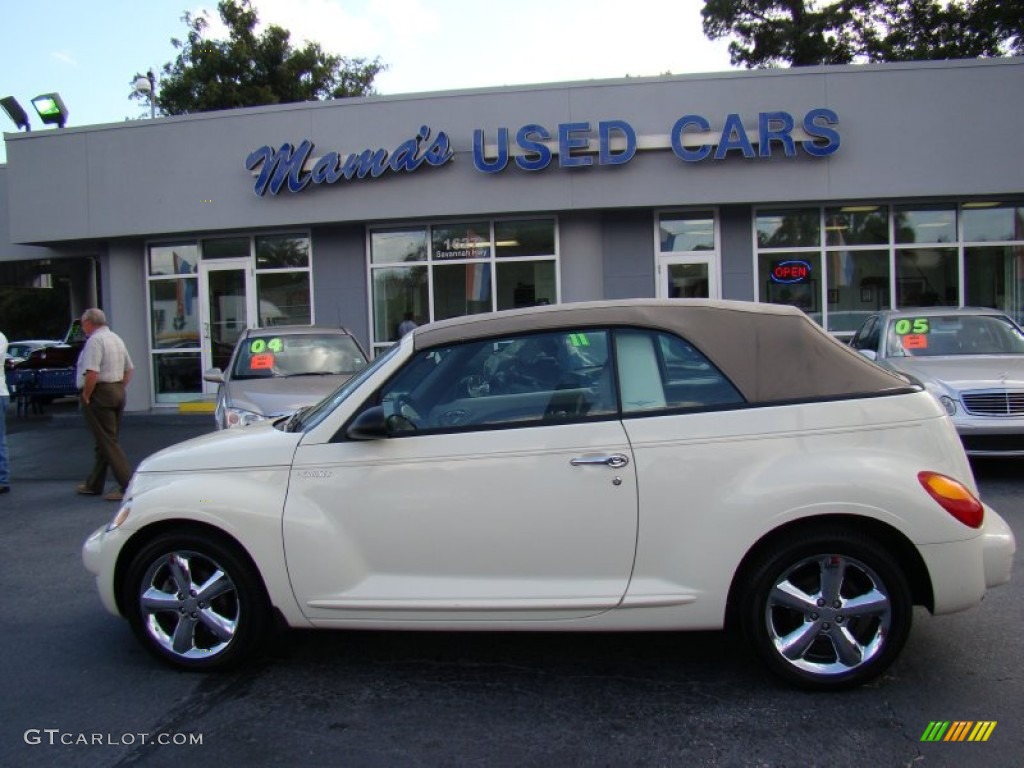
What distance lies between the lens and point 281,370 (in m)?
9.27

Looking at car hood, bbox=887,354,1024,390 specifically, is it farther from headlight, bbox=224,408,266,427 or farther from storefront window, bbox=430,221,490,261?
storefront window, bbox=430,221,490,261

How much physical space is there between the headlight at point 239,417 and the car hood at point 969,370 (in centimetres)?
580

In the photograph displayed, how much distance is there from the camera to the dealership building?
539 inches

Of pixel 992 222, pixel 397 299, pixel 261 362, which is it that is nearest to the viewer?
pixel 261 362

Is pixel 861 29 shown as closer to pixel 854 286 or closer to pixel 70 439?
pixel 854 286

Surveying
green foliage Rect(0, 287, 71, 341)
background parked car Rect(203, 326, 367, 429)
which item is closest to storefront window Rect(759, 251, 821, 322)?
background parked car Rect(203, 326, 367, 429)

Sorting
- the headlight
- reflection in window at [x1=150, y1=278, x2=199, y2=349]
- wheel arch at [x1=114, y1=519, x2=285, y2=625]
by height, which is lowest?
wheel arch at [x1=114, y1=519, x2=285, y2=625]

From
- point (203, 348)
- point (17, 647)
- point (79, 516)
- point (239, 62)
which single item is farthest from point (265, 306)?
point (239, 62)

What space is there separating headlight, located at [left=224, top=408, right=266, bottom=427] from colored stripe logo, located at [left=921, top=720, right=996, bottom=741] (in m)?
5.97

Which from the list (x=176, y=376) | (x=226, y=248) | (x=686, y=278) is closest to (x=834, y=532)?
(x=686, y=278)

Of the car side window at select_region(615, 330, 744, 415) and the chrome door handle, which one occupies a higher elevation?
the car side window at select_region(615, 330, 744, 415)

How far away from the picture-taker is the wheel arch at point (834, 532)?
A: 141 inches

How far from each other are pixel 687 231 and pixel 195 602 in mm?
12183

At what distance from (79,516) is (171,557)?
455 cm
